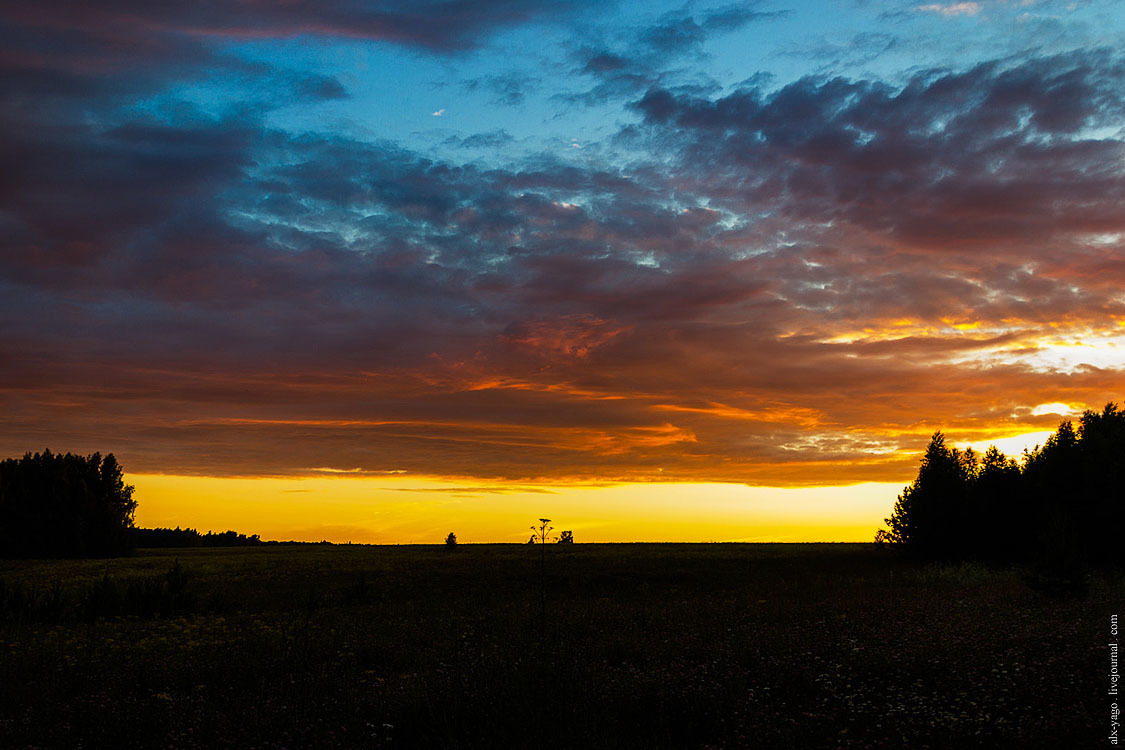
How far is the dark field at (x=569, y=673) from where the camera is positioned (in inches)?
354

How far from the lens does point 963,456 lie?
46.0 m

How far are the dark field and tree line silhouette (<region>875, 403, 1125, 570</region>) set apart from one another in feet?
64.1

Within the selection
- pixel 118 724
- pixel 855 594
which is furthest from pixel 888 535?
pixel 118 724

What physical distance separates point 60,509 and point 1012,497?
70048 millimetres

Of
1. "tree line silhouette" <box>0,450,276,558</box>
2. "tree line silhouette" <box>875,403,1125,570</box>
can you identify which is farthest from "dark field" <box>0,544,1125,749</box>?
"tree line silhouette" <box>0,450,276,558</box>

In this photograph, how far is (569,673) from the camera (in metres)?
11.4

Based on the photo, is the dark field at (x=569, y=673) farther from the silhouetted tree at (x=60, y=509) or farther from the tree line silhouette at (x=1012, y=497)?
the silhouetted tree at (x=60, y=509)

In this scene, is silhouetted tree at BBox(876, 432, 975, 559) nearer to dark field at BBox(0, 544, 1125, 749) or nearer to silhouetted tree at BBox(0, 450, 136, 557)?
dark field at BBox(0, 544, 1125, 749)

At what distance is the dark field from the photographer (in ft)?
29.5

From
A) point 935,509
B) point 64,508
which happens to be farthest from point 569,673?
point 64,508

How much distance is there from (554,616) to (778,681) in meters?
8.56

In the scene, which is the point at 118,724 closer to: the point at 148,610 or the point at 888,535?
the point at 148,610

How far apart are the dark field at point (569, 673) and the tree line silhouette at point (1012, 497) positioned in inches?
769

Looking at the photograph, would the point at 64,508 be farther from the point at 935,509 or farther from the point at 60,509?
the point at 935,509
